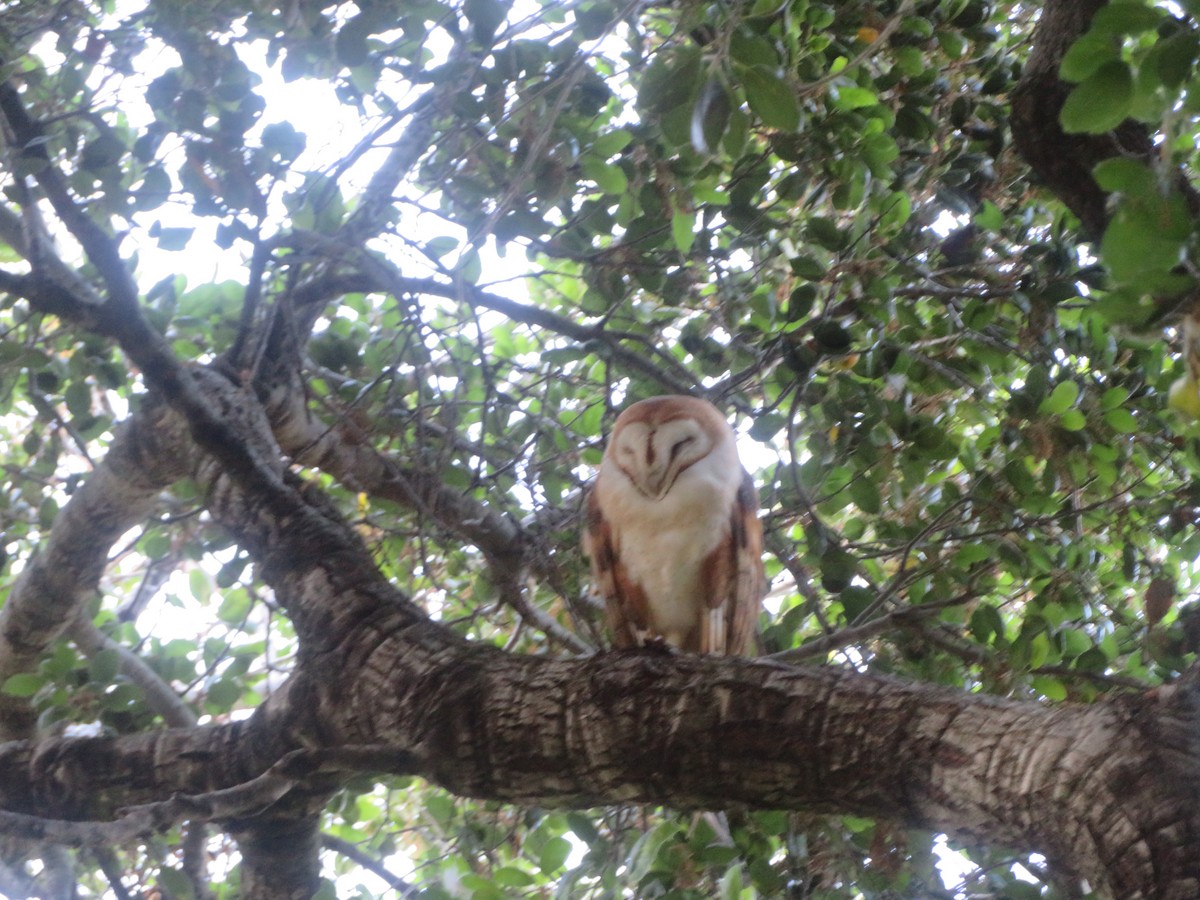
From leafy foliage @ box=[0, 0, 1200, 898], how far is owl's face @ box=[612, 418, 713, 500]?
5.3 inches

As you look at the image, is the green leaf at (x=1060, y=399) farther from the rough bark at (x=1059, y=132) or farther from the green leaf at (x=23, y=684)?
the green leaf at (x=23, y=684)

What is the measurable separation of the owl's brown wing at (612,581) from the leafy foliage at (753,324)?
0.15 metres

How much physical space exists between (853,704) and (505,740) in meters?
0.59

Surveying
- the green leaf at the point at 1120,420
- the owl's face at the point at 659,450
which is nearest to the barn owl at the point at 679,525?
the owl's face at the point at 659,450

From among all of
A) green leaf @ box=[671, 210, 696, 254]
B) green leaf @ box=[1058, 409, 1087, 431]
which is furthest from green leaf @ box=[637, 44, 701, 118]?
green leaf @ box=[1058, 409, 1087, 431]

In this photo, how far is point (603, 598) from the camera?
2607mm

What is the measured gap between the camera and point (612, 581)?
256 centimetres

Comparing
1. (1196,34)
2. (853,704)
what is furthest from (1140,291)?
(853,704)

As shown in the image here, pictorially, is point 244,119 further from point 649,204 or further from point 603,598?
point 603,598

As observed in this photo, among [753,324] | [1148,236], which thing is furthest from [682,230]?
[1148,236]

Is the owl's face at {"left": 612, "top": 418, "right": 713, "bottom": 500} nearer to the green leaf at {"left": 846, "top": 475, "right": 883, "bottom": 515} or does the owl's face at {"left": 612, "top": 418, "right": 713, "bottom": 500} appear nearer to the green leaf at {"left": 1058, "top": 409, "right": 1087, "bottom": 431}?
the green leaf at {"left": 846, "top": 475, "right": 883, "bottom": 515}

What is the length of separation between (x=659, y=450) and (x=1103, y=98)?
4.77 ft

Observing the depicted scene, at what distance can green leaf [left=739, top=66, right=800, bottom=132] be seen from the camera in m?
1.33

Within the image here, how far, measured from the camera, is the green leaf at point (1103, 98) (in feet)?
3.18
